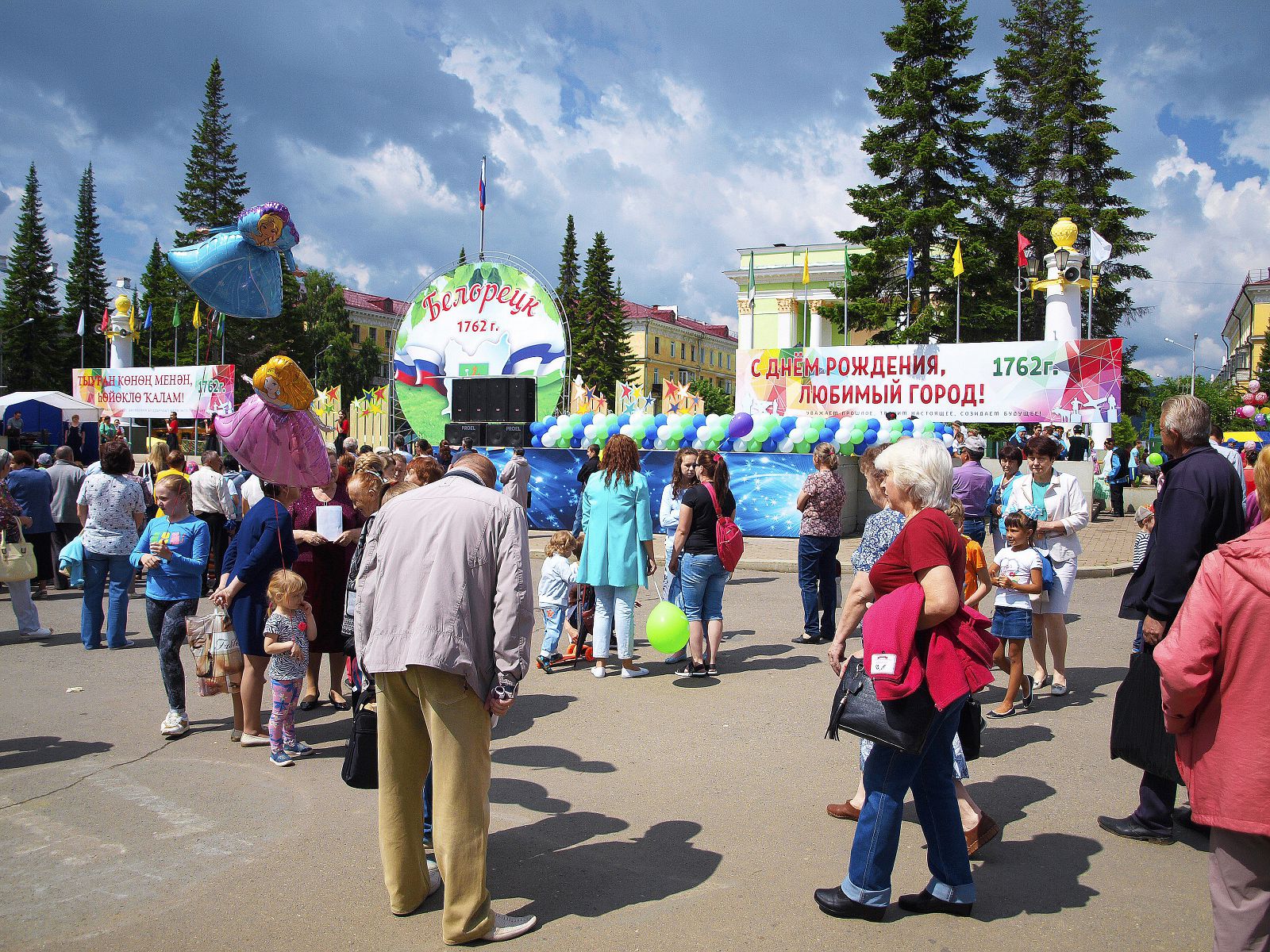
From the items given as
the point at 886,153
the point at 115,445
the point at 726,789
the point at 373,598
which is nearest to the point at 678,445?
the point at 115,445

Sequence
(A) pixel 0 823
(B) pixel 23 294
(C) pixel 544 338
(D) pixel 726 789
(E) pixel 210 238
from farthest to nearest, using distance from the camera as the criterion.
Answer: (B) pixel 23 294
(C) pixel 544 338
(E) pixel 210 238
(D) pixel 726 789
(A) pixel 0 823

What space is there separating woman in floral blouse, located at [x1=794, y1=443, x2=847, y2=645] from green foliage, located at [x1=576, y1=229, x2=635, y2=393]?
183 feet

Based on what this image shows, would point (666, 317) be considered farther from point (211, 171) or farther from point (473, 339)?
point (473, 339)

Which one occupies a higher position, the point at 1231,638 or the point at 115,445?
the point at 115,445

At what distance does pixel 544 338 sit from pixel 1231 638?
19.0 meters

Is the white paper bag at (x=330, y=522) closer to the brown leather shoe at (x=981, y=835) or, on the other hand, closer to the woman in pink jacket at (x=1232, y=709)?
the brown leather shoe at (x=981, y=835)

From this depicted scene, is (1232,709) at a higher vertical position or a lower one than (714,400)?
lower

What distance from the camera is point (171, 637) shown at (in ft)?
18.7

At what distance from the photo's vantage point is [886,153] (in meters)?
34.1

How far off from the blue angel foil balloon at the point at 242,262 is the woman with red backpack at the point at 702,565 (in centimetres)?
348

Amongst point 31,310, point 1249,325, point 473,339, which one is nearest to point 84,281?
point 31,310

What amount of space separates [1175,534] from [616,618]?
13.5ft

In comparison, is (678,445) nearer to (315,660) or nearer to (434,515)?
(315,660)

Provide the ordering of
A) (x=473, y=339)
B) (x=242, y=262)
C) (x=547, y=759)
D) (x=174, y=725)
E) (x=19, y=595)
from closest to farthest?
(x=547, y=759), (x=174, y=725), (x=242, y=262), (x=19, y=595), (x=473, y=339)
